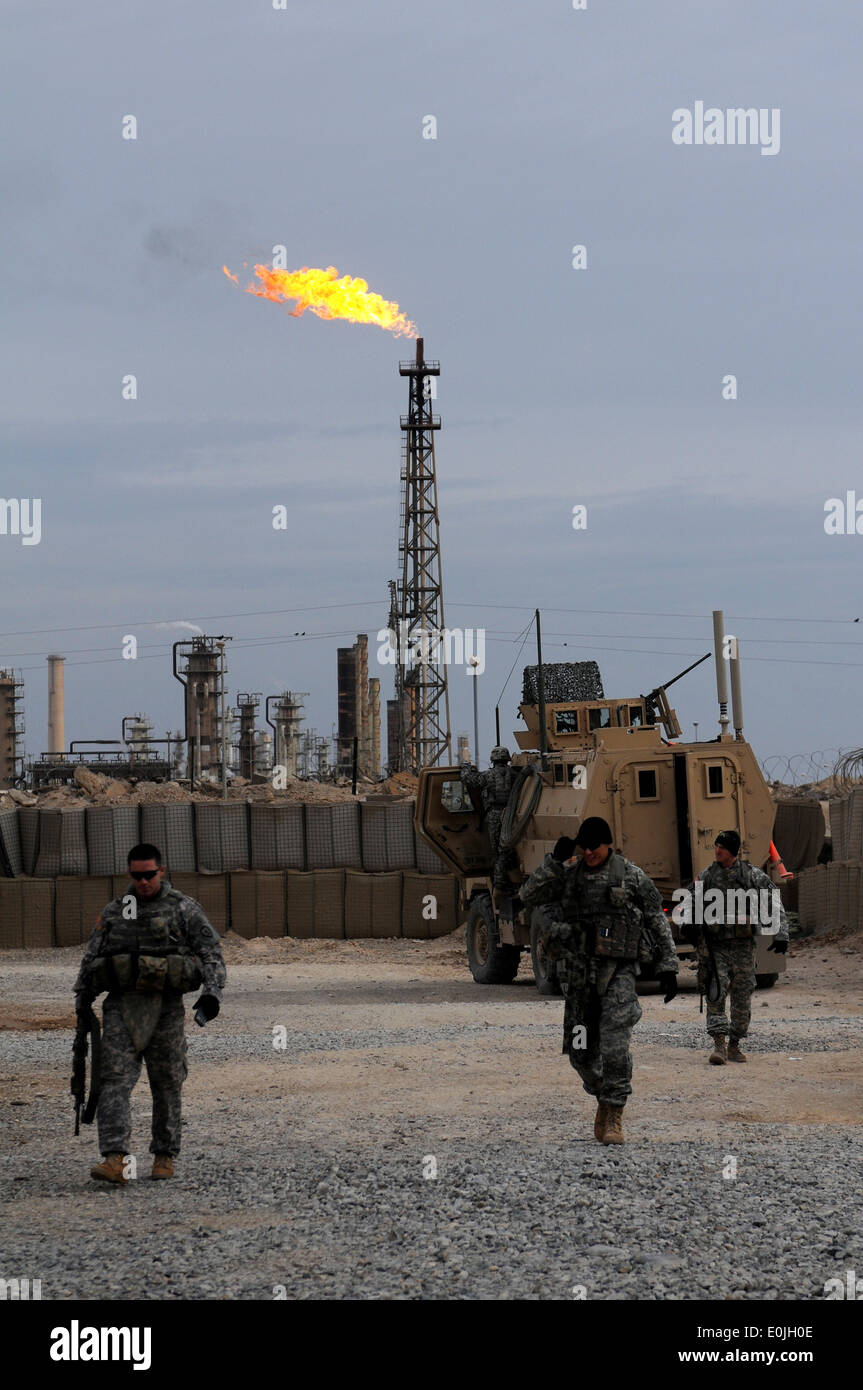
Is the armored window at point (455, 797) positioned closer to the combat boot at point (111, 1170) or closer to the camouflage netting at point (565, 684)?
the camouflage netting at point (565, 684)

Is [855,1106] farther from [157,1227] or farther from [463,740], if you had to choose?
[463,740]

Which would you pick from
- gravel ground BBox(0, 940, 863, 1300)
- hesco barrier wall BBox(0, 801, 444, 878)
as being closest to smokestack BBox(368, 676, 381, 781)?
hesco barrier wall BBox(0, 801, 444, 878)

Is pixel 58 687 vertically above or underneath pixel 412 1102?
above

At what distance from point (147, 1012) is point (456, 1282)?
108 inches

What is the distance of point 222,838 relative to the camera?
2792cm

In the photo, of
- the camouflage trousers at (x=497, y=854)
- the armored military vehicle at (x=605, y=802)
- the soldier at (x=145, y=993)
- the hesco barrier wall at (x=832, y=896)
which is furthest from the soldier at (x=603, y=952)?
the hesco barrier wall at (x=832, y=896)

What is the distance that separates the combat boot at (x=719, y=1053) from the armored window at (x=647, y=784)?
6.39m

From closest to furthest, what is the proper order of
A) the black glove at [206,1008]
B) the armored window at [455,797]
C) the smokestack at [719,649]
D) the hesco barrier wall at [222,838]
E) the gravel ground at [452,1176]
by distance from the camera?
the gravel ground at [452,1176]
the black glove at [206,1008]
the smokestack at [719,649]
the armored window at [455,797]
the hesco barrier wall at [222,838]

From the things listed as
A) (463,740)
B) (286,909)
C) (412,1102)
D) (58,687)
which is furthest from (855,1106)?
(58,687)

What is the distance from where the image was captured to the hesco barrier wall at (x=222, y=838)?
27672mm

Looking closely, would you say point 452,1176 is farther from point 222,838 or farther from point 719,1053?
point 222,838

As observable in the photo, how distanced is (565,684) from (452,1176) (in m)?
14.0

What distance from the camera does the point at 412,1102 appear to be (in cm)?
1094

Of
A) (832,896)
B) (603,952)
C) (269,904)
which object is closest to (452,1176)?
(603,952)
